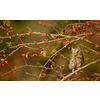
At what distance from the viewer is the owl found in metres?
1.75

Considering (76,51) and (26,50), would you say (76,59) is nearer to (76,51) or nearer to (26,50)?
(76,51)

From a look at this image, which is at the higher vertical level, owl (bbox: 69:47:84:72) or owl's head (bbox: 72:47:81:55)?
owl's head (bbox: 72:47:81:55)

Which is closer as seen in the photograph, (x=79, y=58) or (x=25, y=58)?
(x=79, y=58)

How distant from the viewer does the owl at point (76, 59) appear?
1.75 metres

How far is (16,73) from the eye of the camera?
1.90 m

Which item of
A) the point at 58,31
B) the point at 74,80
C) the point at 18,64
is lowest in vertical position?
the point at 74,80

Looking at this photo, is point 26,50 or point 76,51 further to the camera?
point 26,50

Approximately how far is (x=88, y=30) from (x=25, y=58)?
41.5 inches

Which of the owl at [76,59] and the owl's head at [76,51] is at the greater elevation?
the owl's head at [76,51]

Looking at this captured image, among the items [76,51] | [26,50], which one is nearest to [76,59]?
[76,51]

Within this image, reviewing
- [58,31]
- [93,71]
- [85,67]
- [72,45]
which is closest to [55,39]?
[58,31]

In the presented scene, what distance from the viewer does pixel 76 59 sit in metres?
1.76

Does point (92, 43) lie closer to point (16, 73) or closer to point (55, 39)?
point (55, 39)

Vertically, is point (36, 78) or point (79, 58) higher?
point (79, 58)
